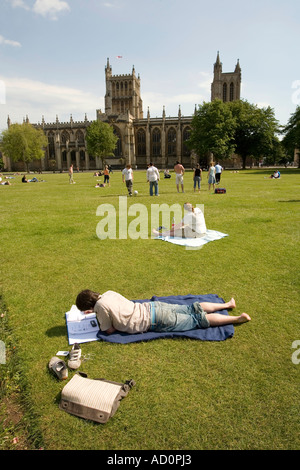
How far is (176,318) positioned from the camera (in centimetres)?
414

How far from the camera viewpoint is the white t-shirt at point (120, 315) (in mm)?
3963

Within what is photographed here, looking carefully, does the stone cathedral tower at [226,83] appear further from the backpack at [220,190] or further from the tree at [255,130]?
the backpack at [220,190]

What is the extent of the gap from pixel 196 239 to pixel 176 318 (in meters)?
4.56

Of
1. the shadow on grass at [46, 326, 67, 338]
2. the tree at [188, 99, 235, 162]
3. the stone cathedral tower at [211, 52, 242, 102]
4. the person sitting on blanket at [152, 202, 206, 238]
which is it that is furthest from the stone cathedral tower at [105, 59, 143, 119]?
the shadow on grass at [46, 326, 67, 338]

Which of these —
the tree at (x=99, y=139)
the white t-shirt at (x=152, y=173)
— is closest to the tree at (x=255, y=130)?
the tree at (x=99, y=139)

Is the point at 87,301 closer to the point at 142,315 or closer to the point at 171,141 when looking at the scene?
the point at 142,315

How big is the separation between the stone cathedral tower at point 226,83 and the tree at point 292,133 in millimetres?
28377

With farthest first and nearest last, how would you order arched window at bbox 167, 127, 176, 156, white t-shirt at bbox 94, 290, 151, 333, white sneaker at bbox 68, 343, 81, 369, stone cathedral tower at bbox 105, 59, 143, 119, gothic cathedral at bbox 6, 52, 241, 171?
stone cathedral tower at bbox 105, 59, 143, 119
arched window at bbox 167, 127, 176, 156
gothic cathedral at bbox 6, 52, 241, 171
white t-shirt at bbox 94, 290, 151, 333
white sneaker at bbox 68, 343, 81, 369

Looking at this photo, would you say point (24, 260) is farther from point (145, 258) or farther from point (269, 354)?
point (269, 354)

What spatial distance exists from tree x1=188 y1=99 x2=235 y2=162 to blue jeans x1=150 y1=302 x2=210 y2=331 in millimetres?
49352

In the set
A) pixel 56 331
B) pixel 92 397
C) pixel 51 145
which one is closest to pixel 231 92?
pixel 51 145

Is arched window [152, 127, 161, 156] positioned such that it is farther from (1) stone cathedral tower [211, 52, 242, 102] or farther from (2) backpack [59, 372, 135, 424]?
(2) backpack [59, 372, 135, 424]

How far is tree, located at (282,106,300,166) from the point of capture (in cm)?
4875

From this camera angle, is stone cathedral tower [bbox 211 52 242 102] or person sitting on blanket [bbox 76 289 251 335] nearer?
person sitting on blanket [bbox 76 289 251 335]
